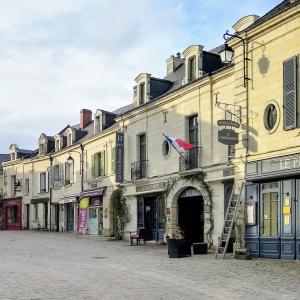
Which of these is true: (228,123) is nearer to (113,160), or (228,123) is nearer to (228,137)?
(228,137)

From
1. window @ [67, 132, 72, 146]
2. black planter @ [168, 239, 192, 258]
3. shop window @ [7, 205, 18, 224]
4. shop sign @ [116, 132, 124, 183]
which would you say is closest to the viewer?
black planter @ [168, 239, 192, 258]

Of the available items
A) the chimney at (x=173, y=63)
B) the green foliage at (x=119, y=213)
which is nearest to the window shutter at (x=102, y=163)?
the green foliage at (x=119, y=213)

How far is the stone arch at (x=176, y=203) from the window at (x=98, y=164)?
9354 mm

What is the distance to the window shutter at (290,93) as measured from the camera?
1580cm

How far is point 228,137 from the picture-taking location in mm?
17594

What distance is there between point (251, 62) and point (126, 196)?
12.7 m

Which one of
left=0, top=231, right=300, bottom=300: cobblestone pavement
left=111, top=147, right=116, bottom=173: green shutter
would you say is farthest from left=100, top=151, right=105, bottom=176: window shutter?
left=0, top=231, right=300, bottom=300: cobblestone pavement

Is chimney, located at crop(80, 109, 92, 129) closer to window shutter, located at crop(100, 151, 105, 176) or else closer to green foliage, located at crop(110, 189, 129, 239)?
window shutter, located at crop(100, 151, 105, 176)

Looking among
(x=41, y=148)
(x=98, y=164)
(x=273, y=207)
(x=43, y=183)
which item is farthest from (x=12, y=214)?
(x=273, y=207)

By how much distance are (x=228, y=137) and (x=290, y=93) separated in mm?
2568

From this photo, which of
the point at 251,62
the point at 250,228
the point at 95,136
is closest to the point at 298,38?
the point at 251,62

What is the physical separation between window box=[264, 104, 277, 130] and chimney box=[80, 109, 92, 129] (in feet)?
84.0

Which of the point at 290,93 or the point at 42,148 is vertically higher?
the point at 290,93

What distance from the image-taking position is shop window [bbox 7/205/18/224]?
1901 inches
